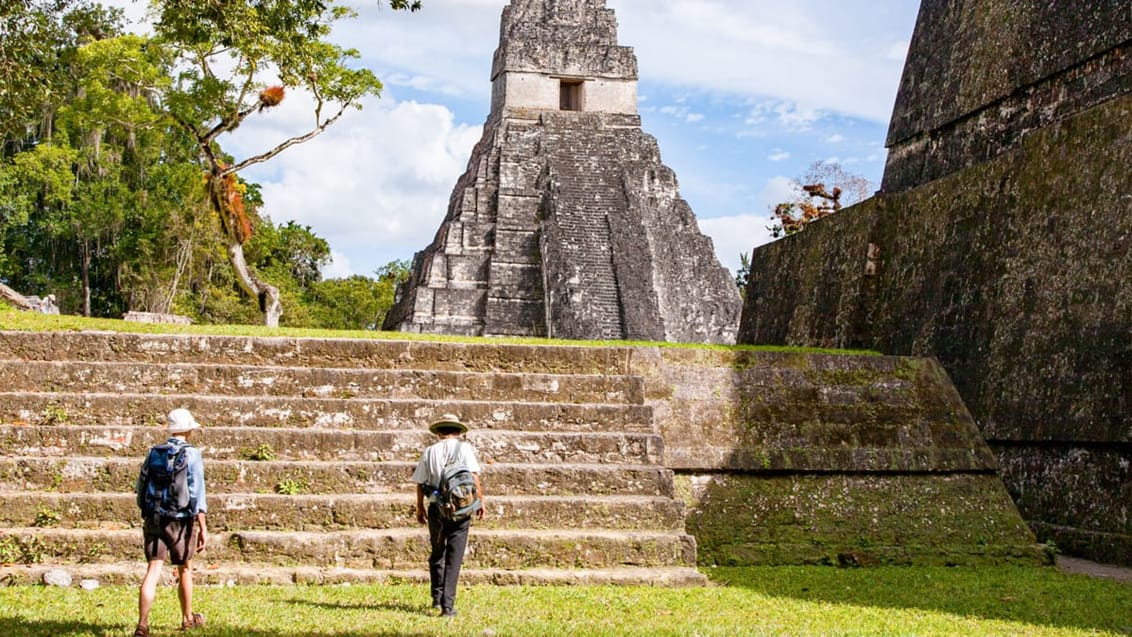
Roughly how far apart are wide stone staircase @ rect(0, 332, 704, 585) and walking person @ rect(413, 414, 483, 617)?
0.91m

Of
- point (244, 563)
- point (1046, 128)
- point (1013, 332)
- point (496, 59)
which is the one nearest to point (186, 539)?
point (244, 563)

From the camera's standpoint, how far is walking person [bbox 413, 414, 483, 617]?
650 cm

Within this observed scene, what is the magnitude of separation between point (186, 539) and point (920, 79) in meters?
12.1

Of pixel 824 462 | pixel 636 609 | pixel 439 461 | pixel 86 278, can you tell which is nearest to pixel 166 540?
pixel 439 461

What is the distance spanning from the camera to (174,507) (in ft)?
19.1

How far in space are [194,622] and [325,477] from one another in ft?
7.12

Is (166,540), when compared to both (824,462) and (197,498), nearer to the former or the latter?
(197,498)

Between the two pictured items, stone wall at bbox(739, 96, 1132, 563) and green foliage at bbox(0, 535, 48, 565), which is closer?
green foliage at bbox(0, 535, 48, 565)

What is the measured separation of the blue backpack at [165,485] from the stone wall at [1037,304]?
6605 millimetres

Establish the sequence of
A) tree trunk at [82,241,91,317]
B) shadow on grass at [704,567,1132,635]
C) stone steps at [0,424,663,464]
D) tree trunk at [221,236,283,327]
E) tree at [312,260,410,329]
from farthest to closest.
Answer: tree at [312,260,410,329]
tree trunk at [82,241,91,317]
tree trunk at [221,236,283,327]
stone steps at [0,424,663,464]
shadow on grass at [704,567,1132,635]

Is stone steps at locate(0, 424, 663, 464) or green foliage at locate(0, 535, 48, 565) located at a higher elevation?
stone steps at locate(0, 424, 663, 464)

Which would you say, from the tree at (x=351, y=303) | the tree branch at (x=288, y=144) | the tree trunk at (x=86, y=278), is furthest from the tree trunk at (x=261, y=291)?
the tree at (x=351, y=303)

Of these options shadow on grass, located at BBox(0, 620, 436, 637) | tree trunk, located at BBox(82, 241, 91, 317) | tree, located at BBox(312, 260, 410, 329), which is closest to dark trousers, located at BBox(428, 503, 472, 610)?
shadow on grass, located at BBox(0, 620, 436, 637)

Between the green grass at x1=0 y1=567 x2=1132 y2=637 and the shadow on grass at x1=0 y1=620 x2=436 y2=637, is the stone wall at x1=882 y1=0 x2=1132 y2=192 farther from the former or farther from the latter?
the shadow on grass at x1=0 y1=620 x2=436 y2=637
